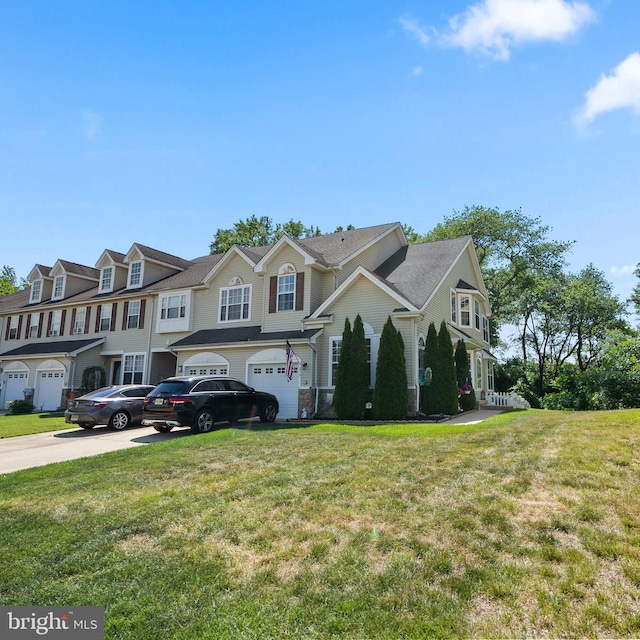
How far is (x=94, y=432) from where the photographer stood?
15891 mm

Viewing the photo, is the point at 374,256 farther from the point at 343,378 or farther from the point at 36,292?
the point at 36,292

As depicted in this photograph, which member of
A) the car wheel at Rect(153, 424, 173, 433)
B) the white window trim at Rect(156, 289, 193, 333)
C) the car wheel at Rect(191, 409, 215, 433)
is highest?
the white window trim at Rect(156, 289, 193, 333)

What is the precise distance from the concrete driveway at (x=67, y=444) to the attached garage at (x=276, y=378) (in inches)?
182

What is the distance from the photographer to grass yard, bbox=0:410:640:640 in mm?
3346

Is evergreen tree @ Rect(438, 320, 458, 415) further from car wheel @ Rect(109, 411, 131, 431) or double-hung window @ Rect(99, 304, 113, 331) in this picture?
double-hung window @ Rect(99, 304, 113, 331)

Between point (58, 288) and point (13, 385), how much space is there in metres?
6.79

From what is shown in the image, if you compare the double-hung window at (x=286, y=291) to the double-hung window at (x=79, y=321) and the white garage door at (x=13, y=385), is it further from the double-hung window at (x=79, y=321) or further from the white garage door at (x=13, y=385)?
the white garage door at (x=13, y=385)

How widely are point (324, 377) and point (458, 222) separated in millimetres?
25668

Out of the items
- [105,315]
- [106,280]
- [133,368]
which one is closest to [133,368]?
[133,368]

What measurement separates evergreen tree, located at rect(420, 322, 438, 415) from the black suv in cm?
677

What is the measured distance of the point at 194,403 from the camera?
→ 45.2ft

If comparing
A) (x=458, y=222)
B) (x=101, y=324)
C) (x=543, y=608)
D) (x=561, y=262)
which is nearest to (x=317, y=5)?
A: (x=543, y=608)

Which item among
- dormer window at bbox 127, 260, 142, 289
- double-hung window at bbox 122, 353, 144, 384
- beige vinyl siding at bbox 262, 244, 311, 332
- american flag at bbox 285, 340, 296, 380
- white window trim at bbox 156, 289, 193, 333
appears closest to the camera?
american flag at bbox 285, 340, 296, 380

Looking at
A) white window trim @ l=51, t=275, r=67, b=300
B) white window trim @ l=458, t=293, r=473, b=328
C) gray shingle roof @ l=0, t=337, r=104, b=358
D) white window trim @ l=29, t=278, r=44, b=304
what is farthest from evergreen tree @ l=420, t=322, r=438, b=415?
white window trim @ l=29, t=278, r=44, b=304
